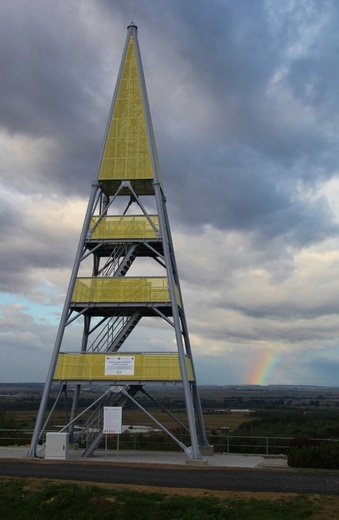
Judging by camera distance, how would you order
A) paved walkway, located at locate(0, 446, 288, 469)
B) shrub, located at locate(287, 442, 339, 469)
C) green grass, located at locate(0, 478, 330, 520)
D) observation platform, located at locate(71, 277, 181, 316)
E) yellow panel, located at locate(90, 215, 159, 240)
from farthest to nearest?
yellow panel, located at locate(90, 215, 159, 240)
observation platform, located at locate(71, 277, 181, 316)
paved walkway, located at locate(0, 446, 288, 469)
shrub, located at locate(287, 442, 339, 469)
green grass, located at locate(0, 478, 330, 520)

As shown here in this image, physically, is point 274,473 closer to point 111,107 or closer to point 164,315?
point 164,315

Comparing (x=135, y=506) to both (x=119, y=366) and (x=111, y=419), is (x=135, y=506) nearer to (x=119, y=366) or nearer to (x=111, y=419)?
(x=111, y=419)

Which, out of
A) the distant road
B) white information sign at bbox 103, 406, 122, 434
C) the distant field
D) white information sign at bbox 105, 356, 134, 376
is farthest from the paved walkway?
the distant field

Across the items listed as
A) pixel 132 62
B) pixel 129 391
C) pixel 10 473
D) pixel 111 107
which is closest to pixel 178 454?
pixel 129 391

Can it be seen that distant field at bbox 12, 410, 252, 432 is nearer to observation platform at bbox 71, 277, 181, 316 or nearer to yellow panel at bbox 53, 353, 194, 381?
yellow panel at bbox 53, 353, 194, 381

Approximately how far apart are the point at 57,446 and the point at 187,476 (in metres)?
8.32

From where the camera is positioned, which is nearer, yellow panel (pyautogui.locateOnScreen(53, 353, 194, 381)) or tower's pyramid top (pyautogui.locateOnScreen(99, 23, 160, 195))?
yellow panel (pyautogui.locateOnScreen(53, 353, 194, 381))

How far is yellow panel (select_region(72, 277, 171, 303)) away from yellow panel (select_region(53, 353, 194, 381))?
2.78m

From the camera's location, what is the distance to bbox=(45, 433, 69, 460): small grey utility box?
86.2 feet

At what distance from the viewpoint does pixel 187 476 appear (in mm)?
20516

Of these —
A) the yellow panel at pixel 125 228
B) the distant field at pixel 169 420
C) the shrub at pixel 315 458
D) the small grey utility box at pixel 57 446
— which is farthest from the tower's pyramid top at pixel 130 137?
the distant field at pixel 169 420

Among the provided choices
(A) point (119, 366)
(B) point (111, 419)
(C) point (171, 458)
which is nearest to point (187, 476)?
(B) point (111, 419)

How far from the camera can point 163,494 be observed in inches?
654

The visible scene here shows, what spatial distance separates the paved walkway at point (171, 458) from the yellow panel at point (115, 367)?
3.74m
